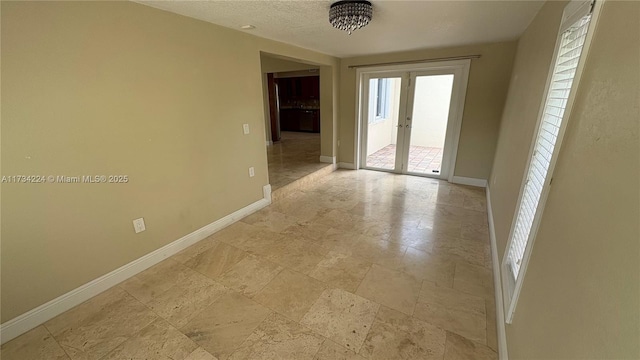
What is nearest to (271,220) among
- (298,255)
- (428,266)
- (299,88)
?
(298,255)

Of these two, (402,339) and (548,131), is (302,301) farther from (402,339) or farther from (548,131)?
(548,131)

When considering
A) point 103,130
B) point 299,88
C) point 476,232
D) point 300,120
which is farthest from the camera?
point 300,120

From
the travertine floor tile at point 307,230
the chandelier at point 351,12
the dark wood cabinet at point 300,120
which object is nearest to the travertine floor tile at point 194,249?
the travertine floor tile at point 307,230

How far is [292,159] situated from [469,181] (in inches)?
139

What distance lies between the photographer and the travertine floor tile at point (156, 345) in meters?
1.54

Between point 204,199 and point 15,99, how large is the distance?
1.57m

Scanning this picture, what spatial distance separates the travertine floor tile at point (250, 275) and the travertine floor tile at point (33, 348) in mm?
1015

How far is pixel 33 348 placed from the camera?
1.60 meters

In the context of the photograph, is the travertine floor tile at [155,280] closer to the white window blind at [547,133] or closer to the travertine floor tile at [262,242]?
the travertine floor tile at [262,242]

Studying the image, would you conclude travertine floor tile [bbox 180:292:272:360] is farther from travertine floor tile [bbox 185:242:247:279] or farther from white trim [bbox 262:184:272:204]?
white trim [bbox 262:184:272:204]

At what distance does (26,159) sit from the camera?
1612 mm

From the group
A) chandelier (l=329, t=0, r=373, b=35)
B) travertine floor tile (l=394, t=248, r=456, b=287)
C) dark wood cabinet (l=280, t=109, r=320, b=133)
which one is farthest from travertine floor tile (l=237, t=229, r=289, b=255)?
dark wood cabinet (l=280, t=109, r=320, b=133)

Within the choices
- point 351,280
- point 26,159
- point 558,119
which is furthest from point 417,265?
point 26,159

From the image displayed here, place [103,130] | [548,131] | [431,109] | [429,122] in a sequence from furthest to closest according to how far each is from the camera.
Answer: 1. [429,122]
2. [431,109]
3. [103,130]
4. [548,131]
